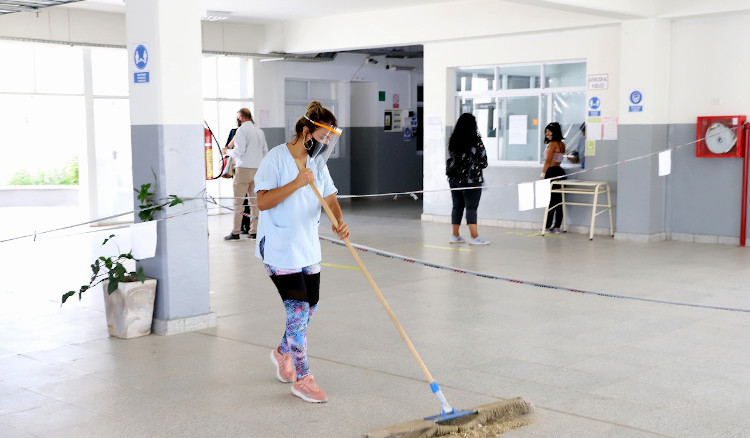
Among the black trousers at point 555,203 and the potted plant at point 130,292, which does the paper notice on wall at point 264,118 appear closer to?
the black trousers at point 555,203

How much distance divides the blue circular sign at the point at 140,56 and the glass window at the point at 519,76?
7.19 meters

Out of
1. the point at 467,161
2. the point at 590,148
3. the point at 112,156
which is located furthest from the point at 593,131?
the point at 112,156

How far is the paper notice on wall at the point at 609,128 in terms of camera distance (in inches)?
437

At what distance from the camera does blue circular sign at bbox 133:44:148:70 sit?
5.90 m

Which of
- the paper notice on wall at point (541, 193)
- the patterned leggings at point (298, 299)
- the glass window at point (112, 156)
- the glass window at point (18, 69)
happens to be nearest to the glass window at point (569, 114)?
the paper notice on wall at point (541, 193)

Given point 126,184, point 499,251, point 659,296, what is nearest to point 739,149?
point 499,251

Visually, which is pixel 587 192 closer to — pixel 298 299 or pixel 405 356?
pixel 405 356

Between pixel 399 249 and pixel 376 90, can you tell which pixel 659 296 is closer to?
pixel 399 249

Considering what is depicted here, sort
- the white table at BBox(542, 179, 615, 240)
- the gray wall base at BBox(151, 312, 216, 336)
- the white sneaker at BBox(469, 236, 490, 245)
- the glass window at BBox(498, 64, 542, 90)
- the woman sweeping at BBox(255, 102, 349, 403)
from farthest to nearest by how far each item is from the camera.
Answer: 1. the glass window at BBox(498, 64, 542, 90)
2. the white table at BBox(542, 179, 615, 240)
3. the white sneaker at BBox(469, 236, 490, 245)
4. the gray wall base at BBox(151, 312, 216, 336)
5. the woman sweeping at BBox(255, 102, 349, 403)

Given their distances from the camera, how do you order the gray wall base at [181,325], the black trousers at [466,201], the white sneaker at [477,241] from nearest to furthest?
the gray wall base at [181,325] → the black trousers at [466,201] → the white sneaker at [477,241]

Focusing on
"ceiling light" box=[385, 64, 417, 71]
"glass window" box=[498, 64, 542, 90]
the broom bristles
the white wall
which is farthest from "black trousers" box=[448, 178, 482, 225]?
"ceiling light" box=[385, 64, 417, 71]

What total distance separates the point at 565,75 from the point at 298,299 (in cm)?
818

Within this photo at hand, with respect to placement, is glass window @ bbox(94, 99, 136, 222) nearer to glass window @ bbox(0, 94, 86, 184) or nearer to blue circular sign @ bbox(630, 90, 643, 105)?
glass window @ bbox(0, 94, 86, 184)

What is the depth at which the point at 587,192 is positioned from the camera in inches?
427
